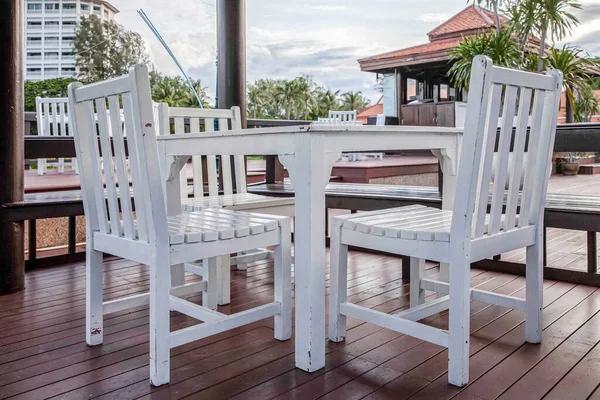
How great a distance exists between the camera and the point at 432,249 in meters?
1.48

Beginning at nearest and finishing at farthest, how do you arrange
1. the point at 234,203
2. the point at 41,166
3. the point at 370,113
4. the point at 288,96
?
the point at 234,203
the point at 41,166
the point at 370,113
the point at 288,96

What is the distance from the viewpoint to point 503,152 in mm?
1499

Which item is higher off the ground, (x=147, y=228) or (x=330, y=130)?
(x=330, y=130)

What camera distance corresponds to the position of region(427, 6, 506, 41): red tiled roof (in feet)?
33.6

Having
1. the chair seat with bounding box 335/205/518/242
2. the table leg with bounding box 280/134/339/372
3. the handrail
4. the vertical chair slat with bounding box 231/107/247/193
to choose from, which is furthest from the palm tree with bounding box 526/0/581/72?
the table leg with bounding box 280/134/339/372

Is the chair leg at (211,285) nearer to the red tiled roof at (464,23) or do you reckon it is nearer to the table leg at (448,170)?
the table leg at (448,170)

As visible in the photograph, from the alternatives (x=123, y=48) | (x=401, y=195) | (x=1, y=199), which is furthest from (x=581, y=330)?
(x=123, y=48)

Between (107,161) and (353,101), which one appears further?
(353,101)

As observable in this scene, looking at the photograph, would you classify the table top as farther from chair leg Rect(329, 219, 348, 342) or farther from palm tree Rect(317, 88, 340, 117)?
palm tree Rect(317, 88, 340, 117)

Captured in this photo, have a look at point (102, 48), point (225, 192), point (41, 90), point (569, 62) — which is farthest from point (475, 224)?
point (102, 48)

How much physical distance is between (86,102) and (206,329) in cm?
82

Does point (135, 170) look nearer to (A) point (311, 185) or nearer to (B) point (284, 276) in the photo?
(A) point (311, 185)

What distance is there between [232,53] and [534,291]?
2.56m

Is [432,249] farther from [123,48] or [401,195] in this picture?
[123,48]
